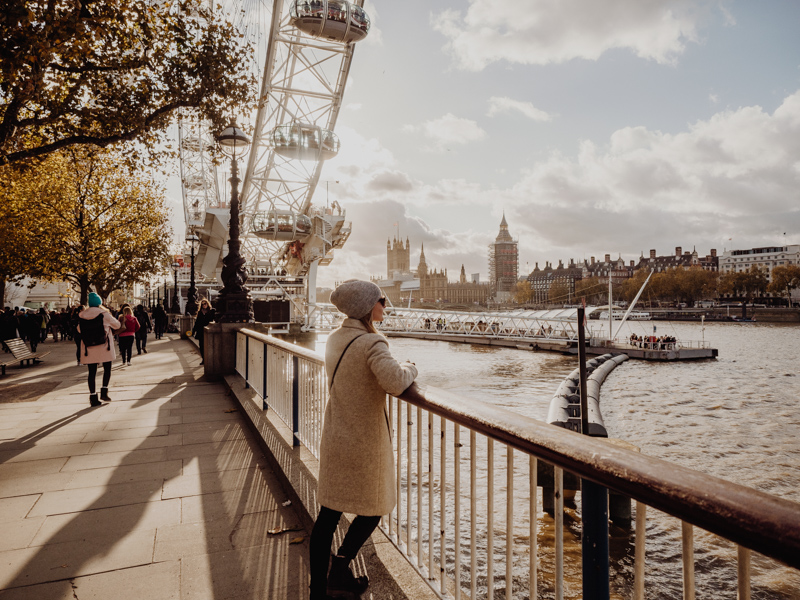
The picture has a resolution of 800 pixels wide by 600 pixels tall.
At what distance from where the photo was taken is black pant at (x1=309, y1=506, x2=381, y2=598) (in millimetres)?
2545

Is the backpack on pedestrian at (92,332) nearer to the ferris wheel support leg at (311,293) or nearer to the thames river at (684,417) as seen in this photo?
the thames river at (684,417)

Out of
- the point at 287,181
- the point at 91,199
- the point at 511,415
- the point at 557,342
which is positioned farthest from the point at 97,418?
the point at 557,342

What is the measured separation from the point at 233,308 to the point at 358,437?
27.6 ft

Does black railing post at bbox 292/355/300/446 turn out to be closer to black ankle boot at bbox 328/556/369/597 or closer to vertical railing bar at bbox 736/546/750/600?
black ankle boot at bbox 328/556/369/597

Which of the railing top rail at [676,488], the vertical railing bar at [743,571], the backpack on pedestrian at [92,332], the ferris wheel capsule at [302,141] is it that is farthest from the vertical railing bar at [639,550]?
the ferris wheel capsule at [302,141]

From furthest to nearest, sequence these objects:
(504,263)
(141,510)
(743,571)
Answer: (504,263), (141,510), (743,571)

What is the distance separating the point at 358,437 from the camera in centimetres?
247

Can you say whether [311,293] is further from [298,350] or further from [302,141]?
[298,350]

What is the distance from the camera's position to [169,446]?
571cm

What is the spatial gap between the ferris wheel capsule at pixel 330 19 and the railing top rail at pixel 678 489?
27.4 meters

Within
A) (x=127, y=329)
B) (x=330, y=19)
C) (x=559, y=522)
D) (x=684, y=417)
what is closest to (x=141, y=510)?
(x=559, y=522)

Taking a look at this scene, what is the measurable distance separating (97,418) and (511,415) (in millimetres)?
7010

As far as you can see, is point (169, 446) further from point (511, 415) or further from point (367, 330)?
point (511, 415)

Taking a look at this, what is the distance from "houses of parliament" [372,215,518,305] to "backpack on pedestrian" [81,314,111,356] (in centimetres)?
16399
